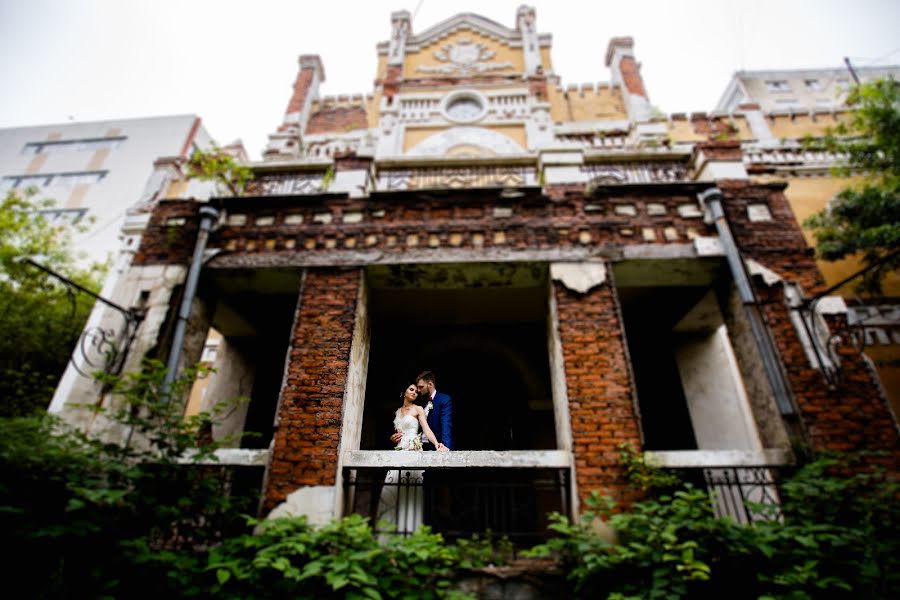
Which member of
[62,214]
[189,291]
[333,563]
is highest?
[62,214]

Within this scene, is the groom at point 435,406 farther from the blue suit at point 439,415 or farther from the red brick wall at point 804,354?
the red brick wall at point 804,354

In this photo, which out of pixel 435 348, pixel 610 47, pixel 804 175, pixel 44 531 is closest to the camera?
pixel 44 531

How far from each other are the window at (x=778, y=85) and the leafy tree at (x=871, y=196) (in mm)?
32568

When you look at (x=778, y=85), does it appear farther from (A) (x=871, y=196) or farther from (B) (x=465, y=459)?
(B) (x=465, y=459)

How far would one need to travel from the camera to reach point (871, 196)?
7562 millimetres

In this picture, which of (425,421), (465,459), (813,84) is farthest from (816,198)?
(813,84)

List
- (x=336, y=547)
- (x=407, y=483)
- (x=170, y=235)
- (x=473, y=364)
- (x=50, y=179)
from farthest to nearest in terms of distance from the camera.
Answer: (x=50, y=179) < (x=473, y=364) < (x=170, y=235) < (x=407, y=483) < (x=336, y=547)

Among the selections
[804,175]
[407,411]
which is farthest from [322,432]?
[804,175]

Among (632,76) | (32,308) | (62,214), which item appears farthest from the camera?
(62,214)

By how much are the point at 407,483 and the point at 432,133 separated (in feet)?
39.1

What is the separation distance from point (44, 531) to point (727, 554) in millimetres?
5195

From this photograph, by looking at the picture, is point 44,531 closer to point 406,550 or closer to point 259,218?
point 406,550

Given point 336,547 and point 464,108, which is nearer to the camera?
point 336,547

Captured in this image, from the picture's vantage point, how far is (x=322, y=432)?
16.2 feet
